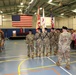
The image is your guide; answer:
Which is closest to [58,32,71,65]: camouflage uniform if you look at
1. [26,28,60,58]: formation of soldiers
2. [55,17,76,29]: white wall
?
[26,28,60,58]: formation of soldiers

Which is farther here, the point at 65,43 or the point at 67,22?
the point at 67,22

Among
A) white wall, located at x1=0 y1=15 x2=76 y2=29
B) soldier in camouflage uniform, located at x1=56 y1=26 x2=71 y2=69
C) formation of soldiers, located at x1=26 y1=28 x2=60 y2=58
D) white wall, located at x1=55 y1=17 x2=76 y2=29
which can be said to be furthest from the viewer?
white wall, located at x1=0 y1=15 x2=76 y2=29

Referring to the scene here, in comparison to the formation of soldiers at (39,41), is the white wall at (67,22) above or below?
above

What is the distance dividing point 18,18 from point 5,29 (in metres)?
12.3

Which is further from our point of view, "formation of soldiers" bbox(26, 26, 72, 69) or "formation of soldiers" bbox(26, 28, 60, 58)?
"formation of soldiers" bbox(26, 28, 60, 58)

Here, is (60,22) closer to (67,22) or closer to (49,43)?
(67,22)

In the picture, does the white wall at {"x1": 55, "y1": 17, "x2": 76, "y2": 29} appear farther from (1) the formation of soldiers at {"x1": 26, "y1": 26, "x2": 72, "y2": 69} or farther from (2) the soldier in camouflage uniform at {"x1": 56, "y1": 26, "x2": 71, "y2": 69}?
(2) the soldier in camouflage uniform at {"x1": 56, "y1": 26, "x2": 71, "y2": 69}

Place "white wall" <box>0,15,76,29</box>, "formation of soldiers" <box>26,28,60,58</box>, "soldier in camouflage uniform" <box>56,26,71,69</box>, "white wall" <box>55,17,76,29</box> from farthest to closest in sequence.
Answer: "white wall" <box>0,15,76,29</box>, "white wall" <box>55,17,76,29</box>, "formation of soldiers" <box>26,28,60,58</box>, "soldier in camouflage uniform" <box>56,26,71,69</box>

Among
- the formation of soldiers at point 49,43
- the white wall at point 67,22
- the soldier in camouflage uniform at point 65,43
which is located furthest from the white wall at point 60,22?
the soldier in camouflage uniform at point 65,43

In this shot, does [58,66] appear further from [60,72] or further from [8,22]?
[8,22]

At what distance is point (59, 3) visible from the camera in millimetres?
18391

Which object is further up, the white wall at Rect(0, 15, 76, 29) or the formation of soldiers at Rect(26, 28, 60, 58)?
the white wall at Rect(0, 15, 76, 29)

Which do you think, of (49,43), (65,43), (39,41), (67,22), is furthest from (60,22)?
(65,43)

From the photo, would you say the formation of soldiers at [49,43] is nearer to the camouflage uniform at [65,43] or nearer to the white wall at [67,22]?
the camouflage uniform at [65,43]
